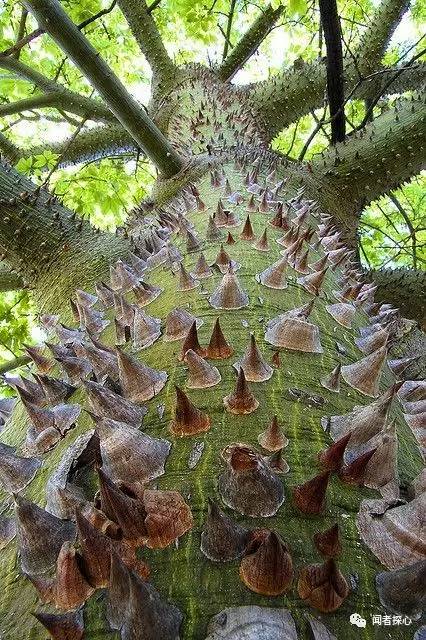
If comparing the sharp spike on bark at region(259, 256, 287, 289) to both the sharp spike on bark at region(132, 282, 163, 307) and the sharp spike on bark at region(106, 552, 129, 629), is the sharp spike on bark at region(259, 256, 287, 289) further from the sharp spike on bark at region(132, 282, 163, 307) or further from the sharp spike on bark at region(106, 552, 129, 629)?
the sharp spike on bark at region(106, 552, 129, 629)

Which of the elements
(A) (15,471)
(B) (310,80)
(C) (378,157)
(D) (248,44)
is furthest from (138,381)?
(D) (248,44)

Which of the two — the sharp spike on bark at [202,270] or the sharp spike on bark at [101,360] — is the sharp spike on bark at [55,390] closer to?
the sharp spike on bark at [101,360]

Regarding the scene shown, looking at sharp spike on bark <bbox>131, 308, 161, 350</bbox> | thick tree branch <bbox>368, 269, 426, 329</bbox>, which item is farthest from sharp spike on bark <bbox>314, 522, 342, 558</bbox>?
thick tree branch <bbox>368, 269, 426, 329</bbox>

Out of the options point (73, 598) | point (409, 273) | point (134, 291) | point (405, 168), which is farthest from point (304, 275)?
point (409, 273)

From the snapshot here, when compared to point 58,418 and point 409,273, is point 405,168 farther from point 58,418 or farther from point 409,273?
point 58,418

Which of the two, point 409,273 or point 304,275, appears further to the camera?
point 409,273
